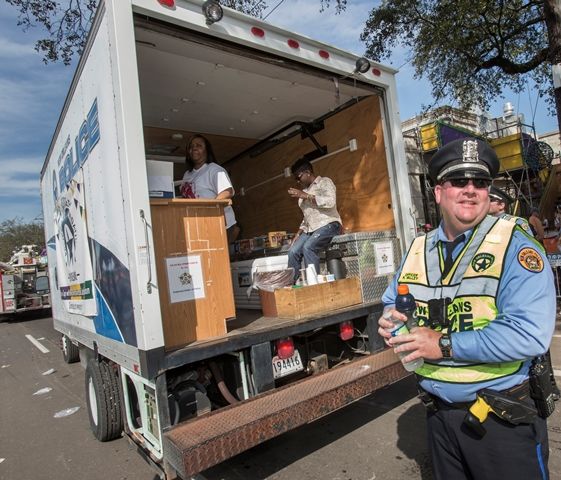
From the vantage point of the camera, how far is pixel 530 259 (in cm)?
143

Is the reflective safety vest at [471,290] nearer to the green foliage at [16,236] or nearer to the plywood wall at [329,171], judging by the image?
the plywood wall at [329,171]

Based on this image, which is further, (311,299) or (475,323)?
(311,299)

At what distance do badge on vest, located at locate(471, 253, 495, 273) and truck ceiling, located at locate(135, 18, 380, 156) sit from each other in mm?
2476

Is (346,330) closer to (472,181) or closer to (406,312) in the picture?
(406,312)

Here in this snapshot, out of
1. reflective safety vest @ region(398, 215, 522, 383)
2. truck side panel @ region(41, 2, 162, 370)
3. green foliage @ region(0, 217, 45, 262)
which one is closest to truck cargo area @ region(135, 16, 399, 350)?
truck side panel @ region(41, 2, 162, 370)

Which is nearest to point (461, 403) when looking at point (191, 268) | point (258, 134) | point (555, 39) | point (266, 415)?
point (266, 415)

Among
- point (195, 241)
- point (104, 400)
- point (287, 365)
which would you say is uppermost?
point (195, 241)

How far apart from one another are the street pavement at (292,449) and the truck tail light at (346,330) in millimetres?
778

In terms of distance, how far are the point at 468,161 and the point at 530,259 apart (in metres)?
0.43

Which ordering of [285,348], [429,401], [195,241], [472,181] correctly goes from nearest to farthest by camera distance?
[472,181] → [429,401] → [195,241] → [285,348]

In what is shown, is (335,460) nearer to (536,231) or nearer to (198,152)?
(198,152)

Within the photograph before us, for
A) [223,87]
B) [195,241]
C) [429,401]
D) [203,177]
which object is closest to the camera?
[429,401]

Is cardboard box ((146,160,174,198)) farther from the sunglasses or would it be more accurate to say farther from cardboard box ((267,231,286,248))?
cardboard box ((267,231,286,248))

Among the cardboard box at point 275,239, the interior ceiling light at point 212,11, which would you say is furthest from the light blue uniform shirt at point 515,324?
the cardboard box at point 275,239
